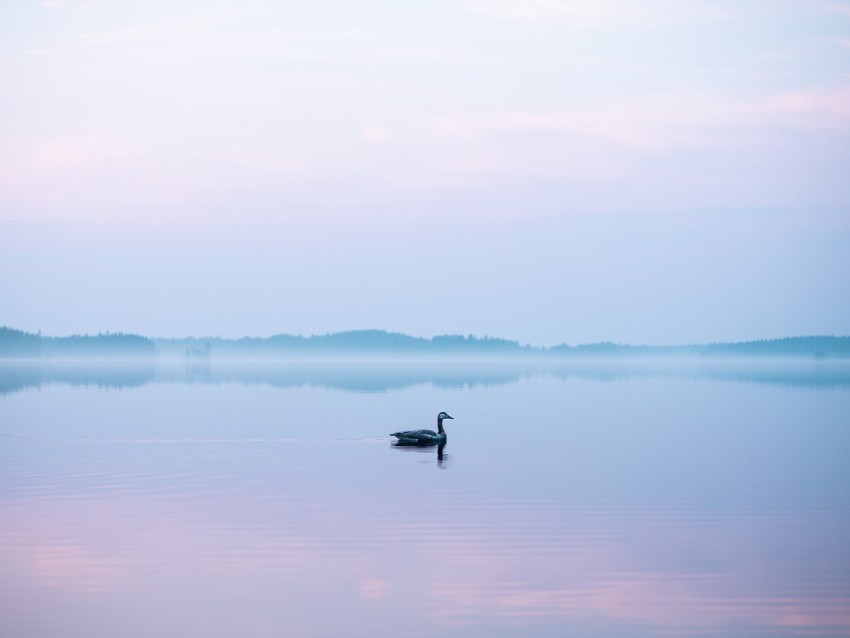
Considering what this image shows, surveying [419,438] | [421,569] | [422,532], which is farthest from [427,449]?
[421,569]

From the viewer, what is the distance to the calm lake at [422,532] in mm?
17406

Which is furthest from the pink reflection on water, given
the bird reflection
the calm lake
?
the bird reflection

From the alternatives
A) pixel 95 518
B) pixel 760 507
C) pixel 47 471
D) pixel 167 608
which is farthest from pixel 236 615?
pixel 47 471

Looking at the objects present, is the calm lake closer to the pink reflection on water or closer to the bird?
the pink reflection on water

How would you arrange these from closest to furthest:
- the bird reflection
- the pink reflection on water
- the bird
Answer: the pink reflection on water → the bird reflection → the bird

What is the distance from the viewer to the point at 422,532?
23.5m

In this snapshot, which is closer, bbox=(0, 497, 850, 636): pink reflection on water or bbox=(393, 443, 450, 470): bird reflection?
bbox=(0, 497, 850, 636): pink reflection on water

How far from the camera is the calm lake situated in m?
17.4

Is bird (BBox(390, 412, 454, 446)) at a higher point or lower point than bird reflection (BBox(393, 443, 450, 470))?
higher

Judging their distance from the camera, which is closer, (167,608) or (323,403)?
(167,608)

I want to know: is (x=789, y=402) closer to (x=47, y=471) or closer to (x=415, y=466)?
(x=415, y=466)

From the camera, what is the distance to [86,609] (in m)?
17.6

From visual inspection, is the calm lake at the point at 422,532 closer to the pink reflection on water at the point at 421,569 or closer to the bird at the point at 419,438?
the pink reflection on water at the point at 421,569

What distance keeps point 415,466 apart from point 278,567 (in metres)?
14.9
